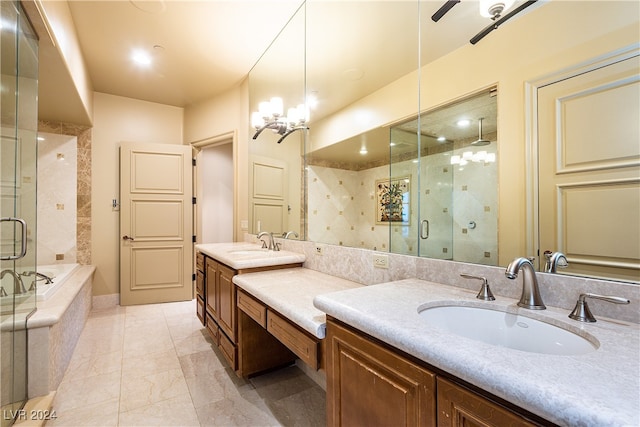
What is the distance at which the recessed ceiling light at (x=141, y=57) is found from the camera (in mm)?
2902

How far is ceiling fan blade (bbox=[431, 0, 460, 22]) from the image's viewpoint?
134 cm

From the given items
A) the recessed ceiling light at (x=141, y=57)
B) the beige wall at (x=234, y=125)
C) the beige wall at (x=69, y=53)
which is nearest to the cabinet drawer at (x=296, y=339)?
the beige wall at (x=234, y=125)

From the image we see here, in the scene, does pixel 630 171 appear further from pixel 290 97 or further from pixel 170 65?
pixel 170 65

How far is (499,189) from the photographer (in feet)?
3.87

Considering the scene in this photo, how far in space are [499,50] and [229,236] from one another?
15.8ft

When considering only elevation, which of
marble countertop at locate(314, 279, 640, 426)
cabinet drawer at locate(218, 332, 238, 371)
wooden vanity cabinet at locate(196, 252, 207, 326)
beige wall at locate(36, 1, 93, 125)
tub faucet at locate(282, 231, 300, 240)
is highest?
beige wall at locate(36, 1, 93, 125)

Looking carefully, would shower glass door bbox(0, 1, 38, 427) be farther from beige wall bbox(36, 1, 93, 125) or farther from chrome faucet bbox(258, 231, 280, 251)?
chrome faucet bbox(258, 231, 280, 251)

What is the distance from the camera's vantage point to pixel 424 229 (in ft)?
4.89

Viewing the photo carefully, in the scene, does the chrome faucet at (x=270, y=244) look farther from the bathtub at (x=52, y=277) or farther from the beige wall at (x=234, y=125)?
the bathtub at (x=52, y=277)

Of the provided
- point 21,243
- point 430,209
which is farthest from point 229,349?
point 430,209

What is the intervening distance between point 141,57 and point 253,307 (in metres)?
2.94

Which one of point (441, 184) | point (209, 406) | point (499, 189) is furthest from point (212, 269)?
point (499, 189)

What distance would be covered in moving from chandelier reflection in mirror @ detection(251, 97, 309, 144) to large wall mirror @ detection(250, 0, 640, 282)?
0.14 m

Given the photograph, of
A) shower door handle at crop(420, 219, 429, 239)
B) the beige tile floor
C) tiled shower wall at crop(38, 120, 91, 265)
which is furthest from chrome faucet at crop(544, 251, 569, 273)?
tiled shower wall at crop(38, 120, 91, 265)
